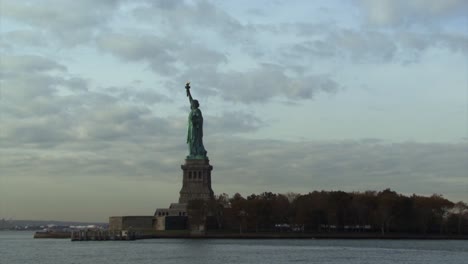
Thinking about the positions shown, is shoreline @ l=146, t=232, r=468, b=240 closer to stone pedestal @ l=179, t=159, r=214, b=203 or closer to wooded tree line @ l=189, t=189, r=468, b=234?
wooded tree line @ l=189, t=189, r=468, b=234

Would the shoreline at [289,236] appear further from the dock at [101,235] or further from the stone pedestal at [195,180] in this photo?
the stone pedestal at [195,180]

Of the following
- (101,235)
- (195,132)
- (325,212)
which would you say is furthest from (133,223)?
(325,212)

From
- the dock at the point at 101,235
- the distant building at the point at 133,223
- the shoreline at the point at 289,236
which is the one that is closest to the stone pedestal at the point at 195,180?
the distant building at the point at 133,223

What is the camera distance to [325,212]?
128 metres

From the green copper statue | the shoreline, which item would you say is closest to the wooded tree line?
the shoreline

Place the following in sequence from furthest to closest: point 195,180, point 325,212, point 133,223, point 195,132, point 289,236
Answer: point 195,132 < point 195,180 < point 133,223 < point 325,212 < point 289,236

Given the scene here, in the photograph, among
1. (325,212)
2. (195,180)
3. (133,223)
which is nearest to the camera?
(325,212)

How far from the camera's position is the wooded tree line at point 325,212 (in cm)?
12638

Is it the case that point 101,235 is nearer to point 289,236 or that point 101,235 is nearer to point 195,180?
point 195,180

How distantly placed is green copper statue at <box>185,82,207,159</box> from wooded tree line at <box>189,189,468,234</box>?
27.4 feet

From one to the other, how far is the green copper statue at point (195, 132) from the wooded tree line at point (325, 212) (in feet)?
27.4

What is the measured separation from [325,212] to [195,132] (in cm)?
2568

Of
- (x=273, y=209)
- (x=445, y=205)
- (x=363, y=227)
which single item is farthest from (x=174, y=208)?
(x=445, y=205)

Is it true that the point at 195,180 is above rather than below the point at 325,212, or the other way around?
above
